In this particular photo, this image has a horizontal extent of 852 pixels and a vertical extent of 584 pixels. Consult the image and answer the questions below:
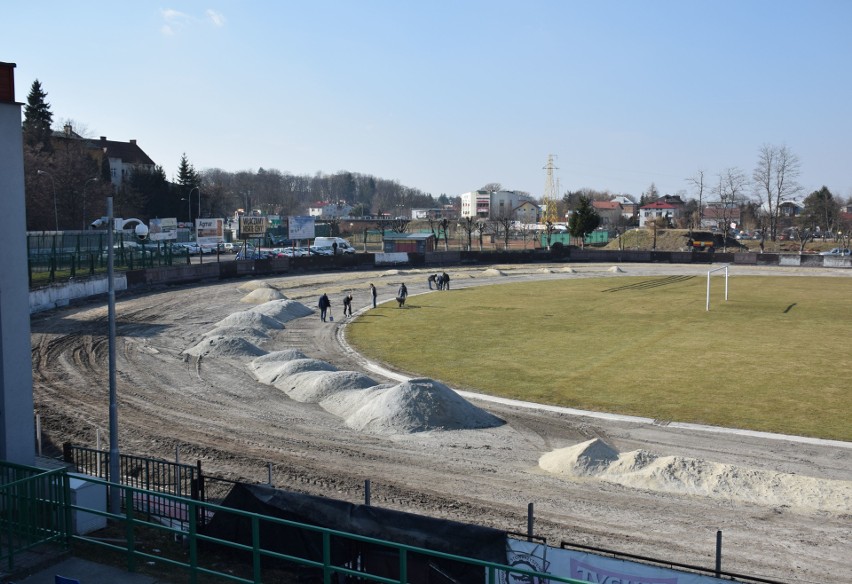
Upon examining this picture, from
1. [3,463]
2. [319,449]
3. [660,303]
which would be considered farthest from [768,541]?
[660,303]

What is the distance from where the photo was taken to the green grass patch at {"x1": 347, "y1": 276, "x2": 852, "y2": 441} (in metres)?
25.8

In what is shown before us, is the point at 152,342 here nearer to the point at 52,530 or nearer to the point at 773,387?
the point at 52,530

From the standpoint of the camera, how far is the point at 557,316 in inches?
1826

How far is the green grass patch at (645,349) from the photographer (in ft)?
84.8

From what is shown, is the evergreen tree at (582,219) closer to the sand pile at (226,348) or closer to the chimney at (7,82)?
the sand pile at (226,348)

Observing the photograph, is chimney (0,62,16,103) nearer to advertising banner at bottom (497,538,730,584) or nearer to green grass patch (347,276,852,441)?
advertising banner at bottom (497,538,730,584)

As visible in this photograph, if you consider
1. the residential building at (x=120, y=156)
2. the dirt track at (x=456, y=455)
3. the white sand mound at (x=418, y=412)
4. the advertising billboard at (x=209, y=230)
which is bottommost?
the dirt track at (x=456, y=455)

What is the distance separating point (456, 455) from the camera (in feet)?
68.3

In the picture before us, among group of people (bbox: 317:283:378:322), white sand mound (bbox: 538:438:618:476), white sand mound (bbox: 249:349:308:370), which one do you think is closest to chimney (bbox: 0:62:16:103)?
white sand mound (bbox: 538:438:618:476)

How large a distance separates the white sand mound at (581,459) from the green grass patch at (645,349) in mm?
5503

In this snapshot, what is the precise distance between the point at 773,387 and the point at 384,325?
2183 centimetres

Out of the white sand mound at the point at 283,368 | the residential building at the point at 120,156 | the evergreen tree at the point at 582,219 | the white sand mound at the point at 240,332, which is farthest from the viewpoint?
the residential building at the point at 120,156

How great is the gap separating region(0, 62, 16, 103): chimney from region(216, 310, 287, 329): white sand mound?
24596 mm

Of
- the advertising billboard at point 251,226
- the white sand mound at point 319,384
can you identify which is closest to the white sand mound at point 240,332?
the white sand mound at point 319,384
